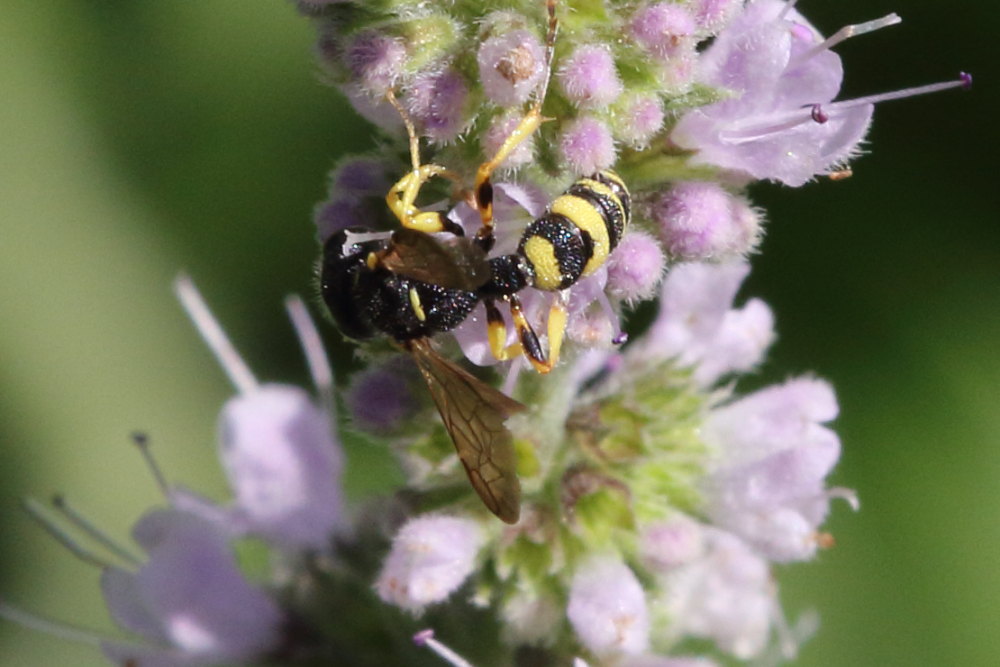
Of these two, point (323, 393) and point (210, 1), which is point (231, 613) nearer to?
point (323, 393)

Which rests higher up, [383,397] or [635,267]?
[635,267]

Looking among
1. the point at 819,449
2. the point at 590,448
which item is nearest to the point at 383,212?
the point at 590,448

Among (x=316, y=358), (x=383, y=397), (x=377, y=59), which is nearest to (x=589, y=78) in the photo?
(x=377, y=59)

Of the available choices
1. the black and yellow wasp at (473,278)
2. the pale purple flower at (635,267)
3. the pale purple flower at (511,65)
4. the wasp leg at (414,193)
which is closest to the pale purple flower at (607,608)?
the black and yellow wasp at (473,278)

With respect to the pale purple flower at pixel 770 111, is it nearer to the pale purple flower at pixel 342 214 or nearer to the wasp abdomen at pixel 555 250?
the wasp abdomen at pixel 555 250

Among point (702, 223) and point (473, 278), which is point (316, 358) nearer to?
point (473, 278)
